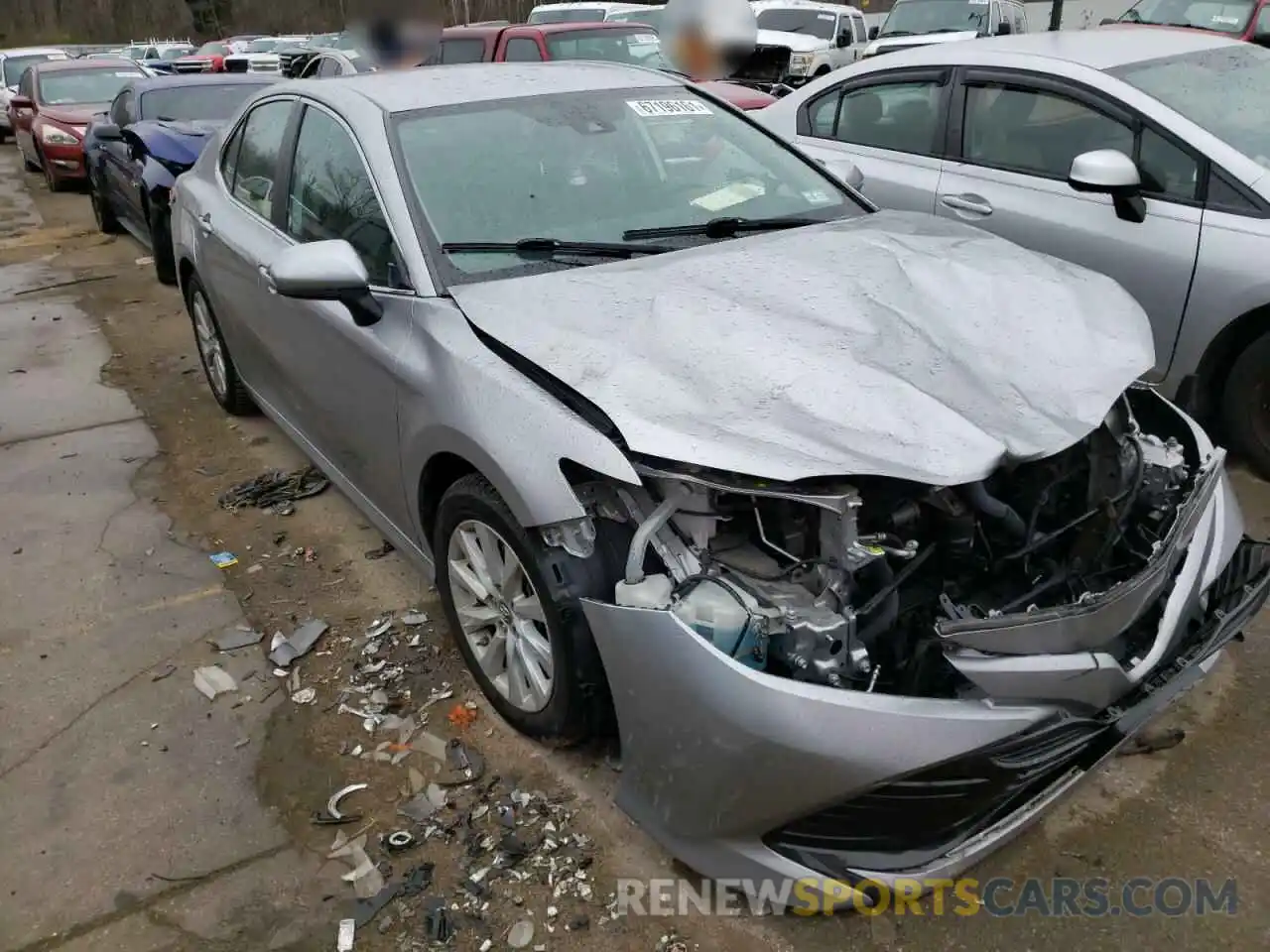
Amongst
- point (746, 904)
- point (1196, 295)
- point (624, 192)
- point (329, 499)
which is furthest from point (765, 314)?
point (329, 499)

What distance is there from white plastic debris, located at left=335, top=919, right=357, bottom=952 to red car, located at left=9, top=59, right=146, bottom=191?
40.8ft

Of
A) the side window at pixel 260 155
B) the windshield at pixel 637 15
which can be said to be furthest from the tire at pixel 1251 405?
the windshield at pixel 637 15

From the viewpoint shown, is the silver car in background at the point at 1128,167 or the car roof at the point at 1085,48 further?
the car roof at the point at 1085,48

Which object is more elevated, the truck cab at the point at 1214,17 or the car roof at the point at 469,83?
the truck cab at the point at 1214,17

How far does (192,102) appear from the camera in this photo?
8625 millimetres

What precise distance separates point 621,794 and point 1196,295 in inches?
120

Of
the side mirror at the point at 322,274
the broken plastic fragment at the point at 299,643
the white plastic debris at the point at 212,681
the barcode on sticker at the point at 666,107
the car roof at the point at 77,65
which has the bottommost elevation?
the white plastic debris at the point at 212,681

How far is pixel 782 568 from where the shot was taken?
2252mm

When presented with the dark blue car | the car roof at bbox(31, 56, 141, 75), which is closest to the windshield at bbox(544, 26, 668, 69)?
the dark blue car

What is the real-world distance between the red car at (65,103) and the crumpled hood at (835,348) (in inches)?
471

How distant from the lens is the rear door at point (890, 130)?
15.8ft

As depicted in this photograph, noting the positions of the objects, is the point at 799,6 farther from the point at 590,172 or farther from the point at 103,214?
the point at 590,172

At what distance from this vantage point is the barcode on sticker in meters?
3.51

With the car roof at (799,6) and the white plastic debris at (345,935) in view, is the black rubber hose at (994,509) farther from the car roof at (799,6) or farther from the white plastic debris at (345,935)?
the car roof at (799,6)
